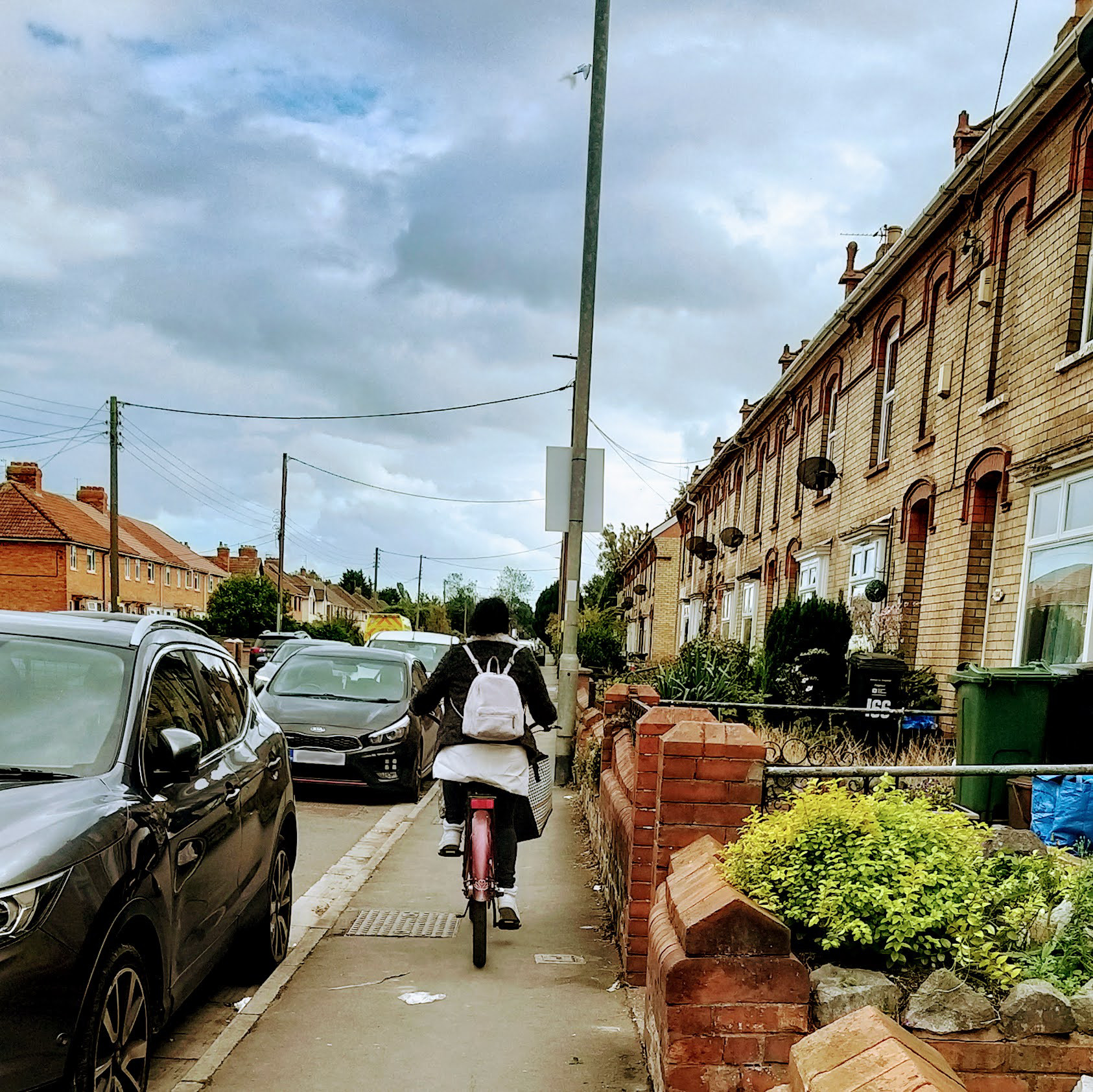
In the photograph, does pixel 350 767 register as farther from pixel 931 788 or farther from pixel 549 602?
pixel 549 602

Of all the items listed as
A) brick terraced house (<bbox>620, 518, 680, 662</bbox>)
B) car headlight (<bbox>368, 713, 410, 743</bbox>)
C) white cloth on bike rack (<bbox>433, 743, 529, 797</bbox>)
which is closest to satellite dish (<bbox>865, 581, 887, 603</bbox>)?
car headlight (<bbox>368, 713, 410, 743</bbox>)

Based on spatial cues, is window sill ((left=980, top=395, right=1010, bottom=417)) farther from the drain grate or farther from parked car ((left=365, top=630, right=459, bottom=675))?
parked car ((left=365, top=630, right=459, bottom=675))

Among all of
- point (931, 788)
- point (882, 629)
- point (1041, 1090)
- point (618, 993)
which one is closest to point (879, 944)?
point (1041, 1090)

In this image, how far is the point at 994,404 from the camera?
35.6ft

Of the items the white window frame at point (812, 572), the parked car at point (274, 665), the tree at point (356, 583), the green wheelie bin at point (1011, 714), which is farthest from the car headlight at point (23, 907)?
the tree at point (356, 583)

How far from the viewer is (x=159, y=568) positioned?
218 feet

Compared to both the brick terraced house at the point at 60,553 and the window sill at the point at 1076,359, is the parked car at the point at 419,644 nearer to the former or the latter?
the window sill at the point at 1076,359

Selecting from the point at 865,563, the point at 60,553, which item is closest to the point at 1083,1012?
the point at 865,563

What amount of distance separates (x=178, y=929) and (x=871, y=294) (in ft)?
45.6

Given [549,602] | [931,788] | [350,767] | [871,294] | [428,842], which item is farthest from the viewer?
[549,602]

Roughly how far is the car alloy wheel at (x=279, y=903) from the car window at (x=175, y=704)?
87 cm

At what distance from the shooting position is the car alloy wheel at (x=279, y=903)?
201 inches

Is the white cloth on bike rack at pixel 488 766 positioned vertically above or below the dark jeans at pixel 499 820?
above

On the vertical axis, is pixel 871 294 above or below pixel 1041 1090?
above
